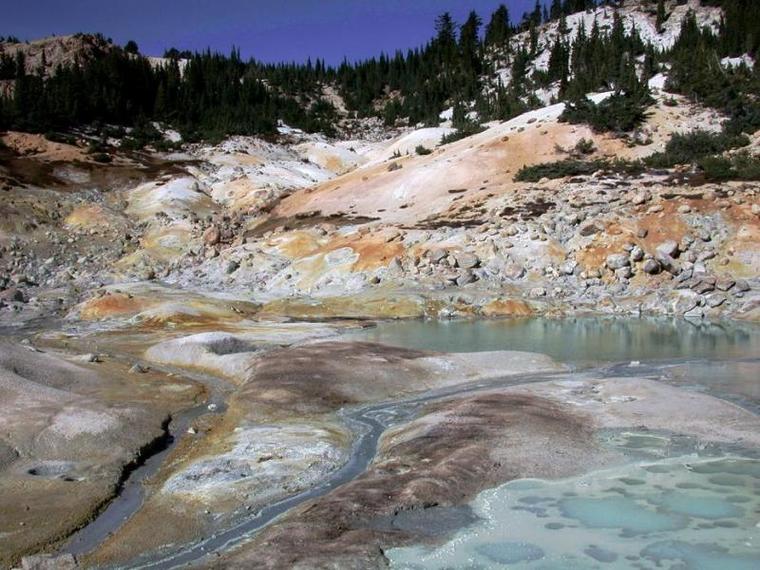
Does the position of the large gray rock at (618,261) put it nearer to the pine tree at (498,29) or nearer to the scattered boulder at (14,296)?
the scattered boulder at (14,296)

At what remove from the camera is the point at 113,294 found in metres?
45.6

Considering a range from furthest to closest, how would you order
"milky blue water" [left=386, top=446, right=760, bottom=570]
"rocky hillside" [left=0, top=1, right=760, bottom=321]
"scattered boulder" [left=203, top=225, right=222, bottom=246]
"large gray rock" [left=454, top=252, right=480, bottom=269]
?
"scattered boulder" [left=203, top=225, right=222, bottom=246] < "large gray rock" [left=454, top=252, right=480, bottom=269] < "rocky hillside" [left=0, top=1, right=760, bottom=321] < "milky blue water" [left=386, top=446, right=760, bottom=570]

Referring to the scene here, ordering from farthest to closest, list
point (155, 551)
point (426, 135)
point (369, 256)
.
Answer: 1. point (426, 135)
2. point (369, 256)
3. point (155, 551)

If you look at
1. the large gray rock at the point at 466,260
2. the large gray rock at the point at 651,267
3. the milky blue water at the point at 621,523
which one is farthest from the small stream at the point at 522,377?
the large gray rock at the point at 466,260

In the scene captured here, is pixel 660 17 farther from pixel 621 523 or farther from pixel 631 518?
pixel 621 523

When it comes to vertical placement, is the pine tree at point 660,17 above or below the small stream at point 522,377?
above

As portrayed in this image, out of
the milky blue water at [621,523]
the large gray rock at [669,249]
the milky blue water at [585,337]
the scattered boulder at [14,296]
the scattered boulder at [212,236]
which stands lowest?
the milky blue water at [621,523]

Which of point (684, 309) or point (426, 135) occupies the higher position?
point (426, 135)

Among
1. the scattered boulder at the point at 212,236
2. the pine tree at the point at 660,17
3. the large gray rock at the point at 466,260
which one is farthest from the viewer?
the pine tree at the point at 660,17

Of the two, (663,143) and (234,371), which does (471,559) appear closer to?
(234,371)

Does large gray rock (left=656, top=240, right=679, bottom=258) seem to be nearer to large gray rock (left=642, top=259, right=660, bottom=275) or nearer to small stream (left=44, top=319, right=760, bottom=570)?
large gray rock (left=642, top=259, right=660, bottom=275)

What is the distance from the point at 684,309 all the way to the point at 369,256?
19.6 metres

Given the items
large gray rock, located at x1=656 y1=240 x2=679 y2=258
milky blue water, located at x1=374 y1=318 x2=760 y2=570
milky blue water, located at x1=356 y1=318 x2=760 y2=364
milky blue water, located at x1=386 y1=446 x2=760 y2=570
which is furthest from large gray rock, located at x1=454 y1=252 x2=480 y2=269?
milky blue water, located at x1=386 y1=446 x2=760 y2=570

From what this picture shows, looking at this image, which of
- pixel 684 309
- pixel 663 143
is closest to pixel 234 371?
pixel 684 309
